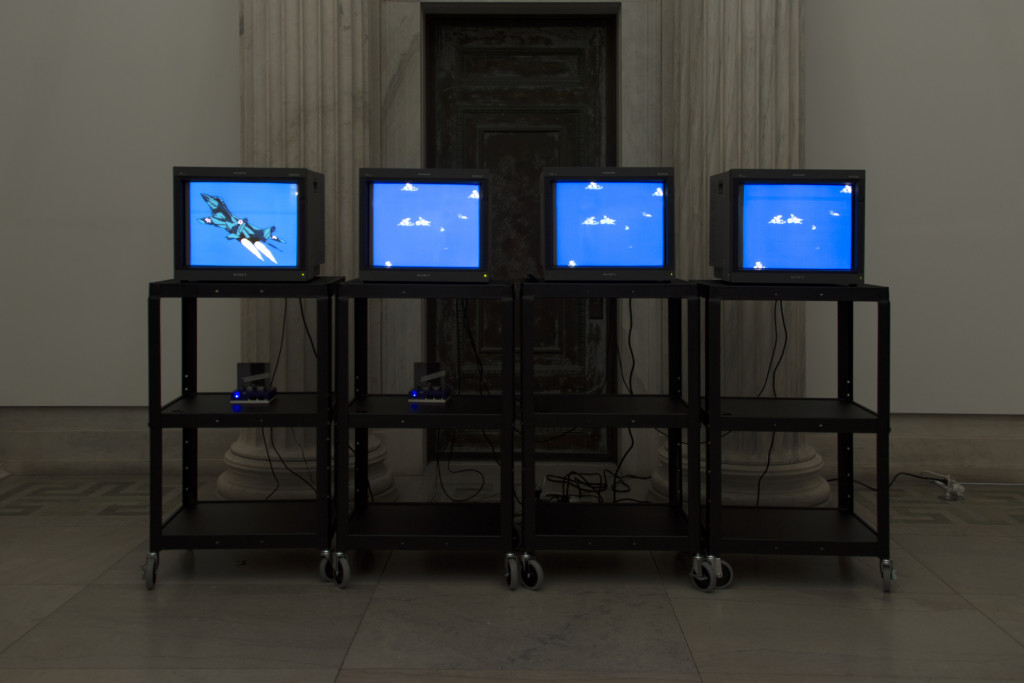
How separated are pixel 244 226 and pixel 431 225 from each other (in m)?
0.63

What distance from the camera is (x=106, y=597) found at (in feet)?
10.0

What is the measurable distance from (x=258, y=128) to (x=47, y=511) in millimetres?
1867

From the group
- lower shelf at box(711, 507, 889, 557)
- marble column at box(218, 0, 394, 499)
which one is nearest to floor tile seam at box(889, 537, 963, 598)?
lower shelf at box(711, 507, 889, 557)

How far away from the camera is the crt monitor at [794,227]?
3150 millimetres

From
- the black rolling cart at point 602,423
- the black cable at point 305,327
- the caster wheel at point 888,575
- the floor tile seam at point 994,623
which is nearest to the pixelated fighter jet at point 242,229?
the black cable at point 305,327

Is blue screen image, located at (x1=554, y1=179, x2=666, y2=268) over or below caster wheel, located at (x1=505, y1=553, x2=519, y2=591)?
over

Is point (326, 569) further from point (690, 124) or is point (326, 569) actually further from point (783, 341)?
point (690, 124)

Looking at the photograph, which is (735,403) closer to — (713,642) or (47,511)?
(713,642)

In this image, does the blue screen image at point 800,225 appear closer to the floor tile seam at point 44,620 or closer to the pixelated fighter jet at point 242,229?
the pixelated fighter jet at point 242,229

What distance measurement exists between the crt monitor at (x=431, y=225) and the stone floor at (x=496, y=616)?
107 centimetres

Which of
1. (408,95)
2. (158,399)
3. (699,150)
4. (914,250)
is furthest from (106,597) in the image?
(914,250)

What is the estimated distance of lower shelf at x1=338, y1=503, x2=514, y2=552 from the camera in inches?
126

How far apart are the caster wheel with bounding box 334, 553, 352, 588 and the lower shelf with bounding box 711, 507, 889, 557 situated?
1.23 metres

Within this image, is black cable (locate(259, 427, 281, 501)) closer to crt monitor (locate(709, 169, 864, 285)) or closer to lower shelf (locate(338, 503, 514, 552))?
lower shelf (locate(338, 503, 514, 552))
